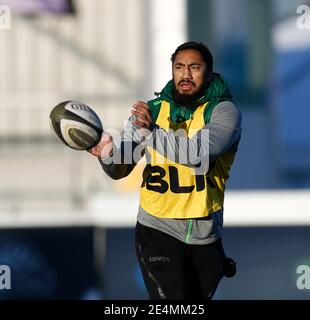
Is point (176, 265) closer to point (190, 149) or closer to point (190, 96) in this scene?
point (190, 149)

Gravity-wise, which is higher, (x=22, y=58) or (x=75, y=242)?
(x=22, y=58)

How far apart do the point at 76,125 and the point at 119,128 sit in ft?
29.0

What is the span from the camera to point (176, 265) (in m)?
7.11

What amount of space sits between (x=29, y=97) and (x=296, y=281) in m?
4.60

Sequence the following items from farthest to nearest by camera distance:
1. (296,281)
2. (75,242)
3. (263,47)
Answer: (263,47) < (75,242) < (296,281)

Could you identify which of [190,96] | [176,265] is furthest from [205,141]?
[176,265]

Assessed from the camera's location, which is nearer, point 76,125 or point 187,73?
point 187,73

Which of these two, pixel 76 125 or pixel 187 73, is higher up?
pixel 187 73

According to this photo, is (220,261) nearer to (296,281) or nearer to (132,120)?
(132,120)

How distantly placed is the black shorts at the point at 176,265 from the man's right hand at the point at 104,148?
1.27ft

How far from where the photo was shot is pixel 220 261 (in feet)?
23.8

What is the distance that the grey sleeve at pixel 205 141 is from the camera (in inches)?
270

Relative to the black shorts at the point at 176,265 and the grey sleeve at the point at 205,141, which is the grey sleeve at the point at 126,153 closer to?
the grey sleeve at the point at 205,141
